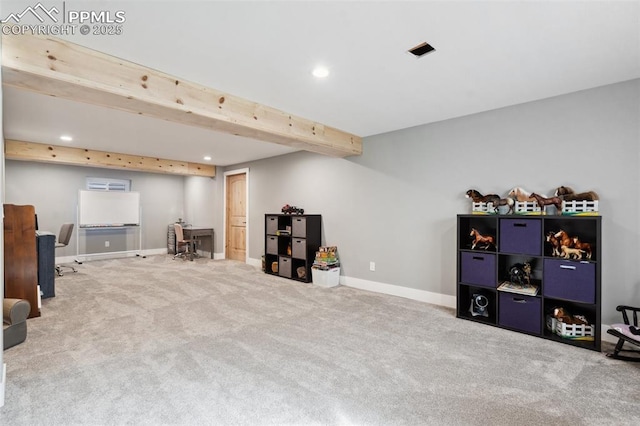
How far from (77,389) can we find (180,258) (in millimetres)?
5724

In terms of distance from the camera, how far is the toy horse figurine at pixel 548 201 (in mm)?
2939

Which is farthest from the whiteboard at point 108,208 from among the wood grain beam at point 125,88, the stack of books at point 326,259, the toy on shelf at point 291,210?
the wood grain beam at point 125,88

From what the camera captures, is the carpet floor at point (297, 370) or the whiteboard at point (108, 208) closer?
the carpet floor at point (297, 370)

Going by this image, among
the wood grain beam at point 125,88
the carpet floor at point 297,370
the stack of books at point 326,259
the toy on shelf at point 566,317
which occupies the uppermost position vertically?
the wood grain beam at point 125,88

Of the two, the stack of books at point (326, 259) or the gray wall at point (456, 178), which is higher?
the gray wall at point (456, 178)

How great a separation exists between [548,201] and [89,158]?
23.4 ft

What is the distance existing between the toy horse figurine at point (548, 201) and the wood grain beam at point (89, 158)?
21.8 feet

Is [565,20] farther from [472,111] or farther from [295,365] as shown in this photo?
[295,365]

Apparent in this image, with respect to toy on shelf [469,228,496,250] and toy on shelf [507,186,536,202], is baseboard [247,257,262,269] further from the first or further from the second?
toy on shelf [507,186,536,202]

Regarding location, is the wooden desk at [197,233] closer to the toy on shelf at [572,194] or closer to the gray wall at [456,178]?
the gray wall at [456,178]

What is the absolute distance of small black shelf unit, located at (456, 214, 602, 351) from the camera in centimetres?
269

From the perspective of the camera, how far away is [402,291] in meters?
4.23

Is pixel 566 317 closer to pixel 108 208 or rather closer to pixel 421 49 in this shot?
pixel 421 49

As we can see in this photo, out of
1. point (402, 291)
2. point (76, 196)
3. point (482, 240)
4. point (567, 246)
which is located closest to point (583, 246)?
point (567, 246)
